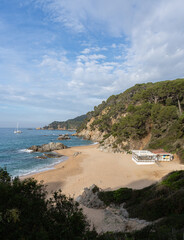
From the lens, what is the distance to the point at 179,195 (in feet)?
24.5

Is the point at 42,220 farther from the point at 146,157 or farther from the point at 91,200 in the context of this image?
the point at 146,157

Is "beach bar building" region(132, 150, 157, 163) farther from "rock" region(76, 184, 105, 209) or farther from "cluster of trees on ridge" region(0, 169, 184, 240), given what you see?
"cluster of trees on ridge" region(0, 169, 184, 240)

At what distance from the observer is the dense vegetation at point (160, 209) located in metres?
4.79

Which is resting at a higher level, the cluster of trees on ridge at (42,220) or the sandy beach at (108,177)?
the cluster of trees on ridge at (42,220)

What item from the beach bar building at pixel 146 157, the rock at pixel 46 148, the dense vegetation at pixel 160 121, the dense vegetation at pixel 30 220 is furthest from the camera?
the rock at pixel 46 148

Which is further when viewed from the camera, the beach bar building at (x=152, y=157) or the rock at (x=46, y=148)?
the rock at (x=46, y=148)

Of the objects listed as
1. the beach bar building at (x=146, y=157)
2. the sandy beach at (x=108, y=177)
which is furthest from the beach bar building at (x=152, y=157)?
the sandy beach at (x=108, y=177)

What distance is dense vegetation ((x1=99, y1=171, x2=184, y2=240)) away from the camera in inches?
189

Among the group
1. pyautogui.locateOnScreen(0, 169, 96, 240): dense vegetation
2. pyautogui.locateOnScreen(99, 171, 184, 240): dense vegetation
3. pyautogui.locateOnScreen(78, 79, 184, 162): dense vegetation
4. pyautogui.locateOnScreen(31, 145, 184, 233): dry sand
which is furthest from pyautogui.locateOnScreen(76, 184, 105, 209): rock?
pyautogui.locateOnScreen(78, 79, 184, 162): dense vegetation

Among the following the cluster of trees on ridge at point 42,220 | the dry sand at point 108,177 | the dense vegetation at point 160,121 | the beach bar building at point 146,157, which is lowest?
the dry sand at point 108,177

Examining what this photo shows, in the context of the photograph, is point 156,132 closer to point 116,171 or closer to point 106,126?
point 116,171

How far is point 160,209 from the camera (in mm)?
7621

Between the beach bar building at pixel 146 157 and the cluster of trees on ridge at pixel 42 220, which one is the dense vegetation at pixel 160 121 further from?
the cluster of trees on ridge at pixel 42 220

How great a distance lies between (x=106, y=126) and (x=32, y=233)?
201 feet
